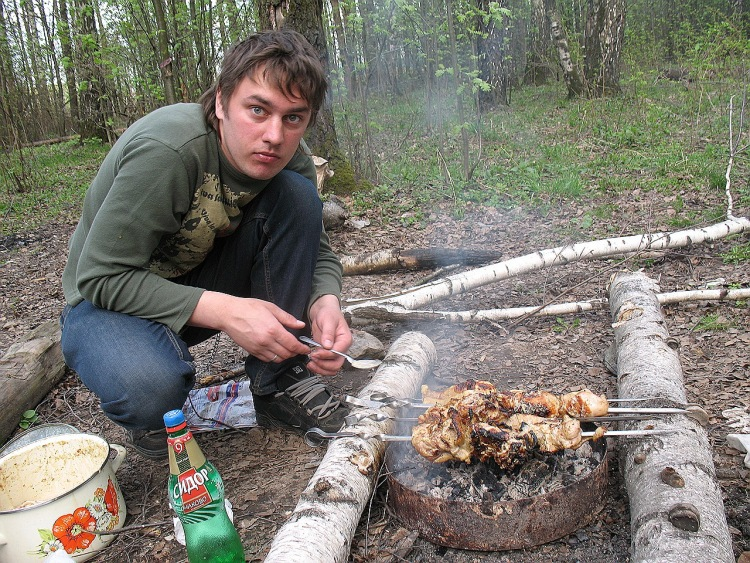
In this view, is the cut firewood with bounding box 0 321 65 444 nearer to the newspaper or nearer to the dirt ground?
the dirt ground

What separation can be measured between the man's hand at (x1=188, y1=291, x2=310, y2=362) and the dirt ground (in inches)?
28.2

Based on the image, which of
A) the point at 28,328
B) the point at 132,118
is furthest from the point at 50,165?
the point at 28,328

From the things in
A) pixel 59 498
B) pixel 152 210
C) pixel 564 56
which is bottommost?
pixel 59 498

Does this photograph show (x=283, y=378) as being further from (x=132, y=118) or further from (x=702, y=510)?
(x=132, y=118)

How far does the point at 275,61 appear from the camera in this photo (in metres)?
2.24

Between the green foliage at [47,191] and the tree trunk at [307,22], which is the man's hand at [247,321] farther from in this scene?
the green foliage at [47,191]

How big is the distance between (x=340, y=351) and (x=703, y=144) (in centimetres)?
726

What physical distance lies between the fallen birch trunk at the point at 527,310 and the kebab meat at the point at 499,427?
1.54 metres

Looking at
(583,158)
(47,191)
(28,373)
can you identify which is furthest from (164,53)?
(583,158)

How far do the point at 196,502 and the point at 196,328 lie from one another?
3.48 feet

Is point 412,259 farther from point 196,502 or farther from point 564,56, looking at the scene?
point 564,56

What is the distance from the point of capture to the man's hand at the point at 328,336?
247 cm

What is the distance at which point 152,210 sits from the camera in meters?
2.21

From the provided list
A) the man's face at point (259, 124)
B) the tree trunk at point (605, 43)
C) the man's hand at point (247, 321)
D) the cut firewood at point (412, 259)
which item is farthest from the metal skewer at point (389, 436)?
the tree trunk at point (605, 43)
